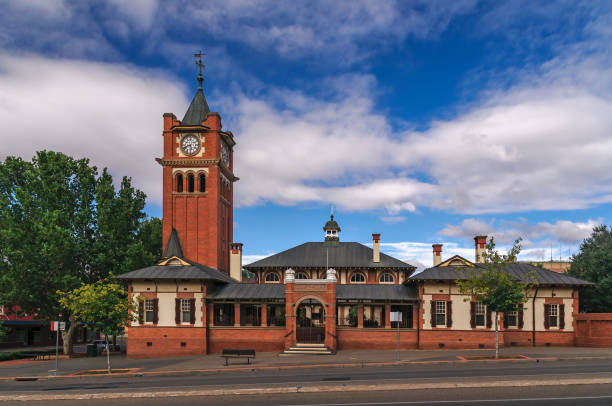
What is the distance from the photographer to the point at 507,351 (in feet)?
110

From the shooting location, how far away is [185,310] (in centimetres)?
3716

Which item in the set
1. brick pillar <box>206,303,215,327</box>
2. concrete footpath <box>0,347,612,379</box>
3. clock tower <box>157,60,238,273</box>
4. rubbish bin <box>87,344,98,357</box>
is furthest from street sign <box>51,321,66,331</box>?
clock tower <box>157,60,238,273</box>

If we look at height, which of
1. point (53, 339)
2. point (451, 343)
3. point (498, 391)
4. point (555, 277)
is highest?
point (555, 277)

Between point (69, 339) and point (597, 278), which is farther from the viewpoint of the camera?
point (597, 278)

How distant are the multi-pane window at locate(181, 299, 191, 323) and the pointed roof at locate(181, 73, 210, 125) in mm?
20617

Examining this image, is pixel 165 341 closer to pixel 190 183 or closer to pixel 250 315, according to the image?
pixel 250 315

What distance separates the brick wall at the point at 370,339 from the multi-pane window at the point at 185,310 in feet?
37.8

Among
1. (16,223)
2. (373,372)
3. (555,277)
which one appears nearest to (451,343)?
(555,277)

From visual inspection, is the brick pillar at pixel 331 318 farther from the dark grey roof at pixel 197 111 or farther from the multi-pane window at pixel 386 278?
the dark grey roof at pixel 197 111

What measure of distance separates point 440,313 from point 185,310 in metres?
19.6

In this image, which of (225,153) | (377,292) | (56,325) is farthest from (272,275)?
(56,325)

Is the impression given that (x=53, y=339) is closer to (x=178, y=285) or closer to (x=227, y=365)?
(x=178, y=285)

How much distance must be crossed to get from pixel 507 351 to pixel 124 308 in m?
26.1

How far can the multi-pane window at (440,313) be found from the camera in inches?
1433
